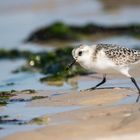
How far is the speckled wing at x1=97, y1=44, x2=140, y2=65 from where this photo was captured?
28.9ft

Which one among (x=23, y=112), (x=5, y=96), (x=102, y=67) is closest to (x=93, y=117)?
(x=23, y=112)

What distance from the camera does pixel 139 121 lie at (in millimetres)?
7051

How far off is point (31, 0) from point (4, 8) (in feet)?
6.34

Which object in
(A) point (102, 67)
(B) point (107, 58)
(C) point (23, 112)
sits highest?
(B) point (107, 58)

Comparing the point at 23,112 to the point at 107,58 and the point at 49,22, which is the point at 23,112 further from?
the point at 49,22

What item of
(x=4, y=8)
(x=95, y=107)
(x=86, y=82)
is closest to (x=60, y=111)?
(x=95, y=107)

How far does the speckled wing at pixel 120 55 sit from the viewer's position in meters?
8.80

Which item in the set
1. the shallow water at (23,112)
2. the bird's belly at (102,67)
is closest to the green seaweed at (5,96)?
the shallow water at (23,112)

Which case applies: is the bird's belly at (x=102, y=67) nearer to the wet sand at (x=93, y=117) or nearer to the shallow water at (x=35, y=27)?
the wet sand at (x=93, y=117)

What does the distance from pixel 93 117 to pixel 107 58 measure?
1585mm

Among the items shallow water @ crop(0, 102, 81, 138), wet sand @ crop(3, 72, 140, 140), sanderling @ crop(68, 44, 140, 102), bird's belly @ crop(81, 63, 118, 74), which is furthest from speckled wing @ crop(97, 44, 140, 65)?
shallow water @ crop(0, 102, 81, 138)

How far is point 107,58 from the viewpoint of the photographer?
8805 millimetres

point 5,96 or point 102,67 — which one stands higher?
point 102,67

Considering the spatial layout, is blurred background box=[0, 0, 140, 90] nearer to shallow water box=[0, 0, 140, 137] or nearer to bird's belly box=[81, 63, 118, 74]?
shallow water box=[0, 0, 140, 137]
